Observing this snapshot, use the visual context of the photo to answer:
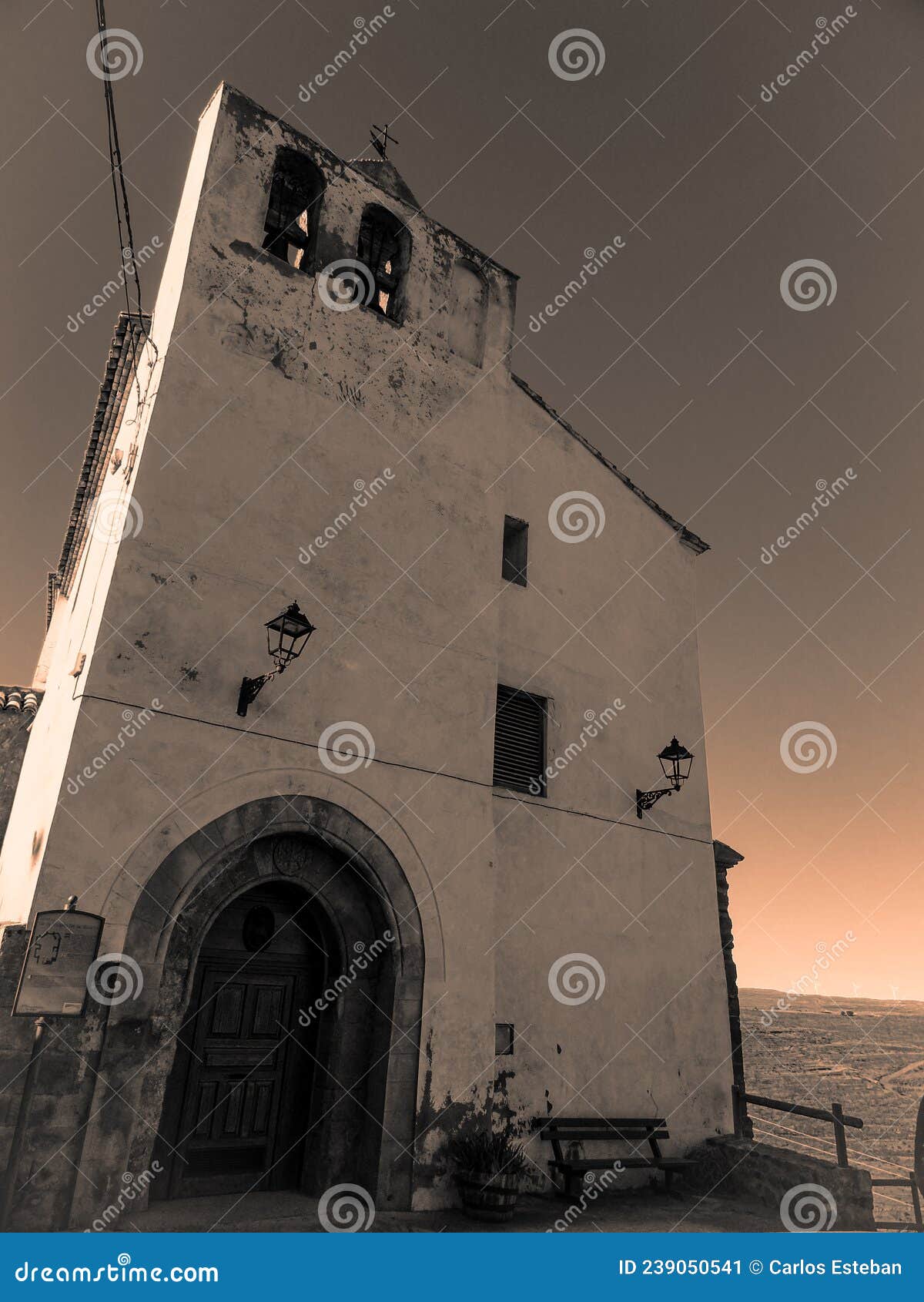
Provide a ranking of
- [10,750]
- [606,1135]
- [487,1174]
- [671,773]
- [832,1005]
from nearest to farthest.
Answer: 1. [487,1174]
2. [606,1135]
3. [671,773]
4. [10,750]
5. [832,1005]

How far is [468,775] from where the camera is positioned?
28.6 feet

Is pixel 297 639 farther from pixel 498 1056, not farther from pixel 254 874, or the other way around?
pixel 498 1056

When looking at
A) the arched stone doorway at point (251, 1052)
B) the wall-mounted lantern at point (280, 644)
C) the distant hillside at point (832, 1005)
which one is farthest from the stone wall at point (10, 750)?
the distant hillside at point (832, 1005)

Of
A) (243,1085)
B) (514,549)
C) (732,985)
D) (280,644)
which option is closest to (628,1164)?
(732,985)

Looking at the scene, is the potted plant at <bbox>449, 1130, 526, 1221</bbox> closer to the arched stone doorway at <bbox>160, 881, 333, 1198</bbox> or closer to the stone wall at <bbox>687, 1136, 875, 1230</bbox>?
the arched stone doorway at <bbox>160, 881, 333, 1198</bbox>

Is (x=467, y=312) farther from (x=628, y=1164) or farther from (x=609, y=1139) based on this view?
(x=628, y=1164)

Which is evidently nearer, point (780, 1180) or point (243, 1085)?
point (243, 1085)

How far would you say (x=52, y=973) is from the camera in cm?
589

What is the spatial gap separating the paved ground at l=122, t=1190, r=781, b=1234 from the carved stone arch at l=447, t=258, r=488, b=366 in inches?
379

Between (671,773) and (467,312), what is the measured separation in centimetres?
715

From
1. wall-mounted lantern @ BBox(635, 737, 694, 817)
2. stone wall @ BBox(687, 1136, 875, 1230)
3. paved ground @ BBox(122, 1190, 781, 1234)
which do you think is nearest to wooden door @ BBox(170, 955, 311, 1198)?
paved ground @ BBox(122, 1190, 781, 1234)

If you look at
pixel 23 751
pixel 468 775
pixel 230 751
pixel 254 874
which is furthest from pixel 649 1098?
pixel 23 751

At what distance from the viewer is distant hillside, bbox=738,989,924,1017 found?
3809 centimetres

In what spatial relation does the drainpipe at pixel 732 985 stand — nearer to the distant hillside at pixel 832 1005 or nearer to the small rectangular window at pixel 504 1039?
the small rectangular window at pixel 504 1039
